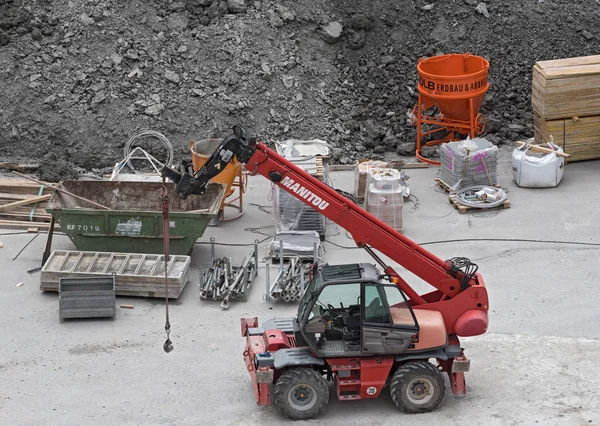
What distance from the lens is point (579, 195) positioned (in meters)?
21.0

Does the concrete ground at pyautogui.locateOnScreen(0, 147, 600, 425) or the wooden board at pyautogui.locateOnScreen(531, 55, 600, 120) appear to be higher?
the wooden board at pyautogui.locateOnScreen(531, 55, 600, 120)

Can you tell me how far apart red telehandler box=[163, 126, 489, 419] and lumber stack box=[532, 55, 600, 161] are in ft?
30.5

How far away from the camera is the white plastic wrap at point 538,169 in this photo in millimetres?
21203

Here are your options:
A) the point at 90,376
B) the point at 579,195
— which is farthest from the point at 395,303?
the point at 579,195

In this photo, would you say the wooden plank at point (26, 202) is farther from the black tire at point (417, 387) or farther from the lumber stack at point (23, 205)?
the black tire at point (417, 387)

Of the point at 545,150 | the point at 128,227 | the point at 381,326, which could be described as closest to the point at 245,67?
the point at 128,227

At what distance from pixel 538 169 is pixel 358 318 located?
29.7 feet

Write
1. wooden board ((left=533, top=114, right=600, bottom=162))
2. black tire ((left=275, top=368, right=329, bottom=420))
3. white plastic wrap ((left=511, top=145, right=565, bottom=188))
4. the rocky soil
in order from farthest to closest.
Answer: the rocky soil < wooden board ((left=533, top=114, right=600, bottom=162)) < white plastic wrap ((left=511, top=145, right=565, bottom=188)) < black tire ((left=275, top=368, right=329, bottom=420))

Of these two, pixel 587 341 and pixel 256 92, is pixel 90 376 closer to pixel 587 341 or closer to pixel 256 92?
pixel 587 341

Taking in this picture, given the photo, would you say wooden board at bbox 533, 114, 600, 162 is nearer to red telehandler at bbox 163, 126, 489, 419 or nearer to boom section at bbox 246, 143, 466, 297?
red telehandler at bbox 163, 126, 489, 419

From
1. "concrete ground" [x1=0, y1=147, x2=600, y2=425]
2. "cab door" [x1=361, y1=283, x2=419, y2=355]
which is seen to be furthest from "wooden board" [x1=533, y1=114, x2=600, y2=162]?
"cab door" [x1=361, y1=283, x2=419, y2=355]

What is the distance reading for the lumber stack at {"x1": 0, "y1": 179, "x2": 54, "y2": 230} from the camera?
785 inches

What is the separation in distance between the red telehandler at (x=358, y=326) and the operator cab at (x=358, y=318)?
13 millimetres

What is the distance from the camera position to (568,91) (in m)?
22.2
